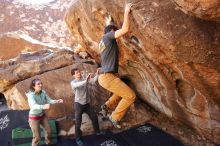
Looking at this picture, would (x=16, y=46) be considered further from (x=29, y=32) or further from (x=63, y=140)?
(x=63, y=140)

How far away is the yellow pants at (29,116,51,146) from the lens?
26.0 feet

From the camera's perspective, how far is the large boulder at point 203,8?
5117 millimetres

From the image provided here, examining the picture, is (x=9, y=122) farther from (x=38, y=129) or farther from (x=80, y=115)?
(x=80, y=115)

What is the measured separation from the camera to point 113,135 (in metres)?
8.71

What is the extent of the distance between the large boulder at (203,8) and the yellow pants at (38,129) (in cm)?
429

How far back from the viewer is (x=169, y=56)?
21.5ft

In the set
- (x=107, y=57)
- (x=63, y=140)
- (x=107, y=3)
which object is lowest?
(x=63, y=140)

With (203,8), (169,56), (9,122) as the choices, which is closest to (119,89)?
(169,56)

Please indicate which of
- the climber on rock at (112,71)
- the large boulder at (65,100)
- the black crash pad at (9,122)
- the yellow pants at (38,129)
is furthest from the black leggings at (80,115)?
the black crash pad at (9,122)

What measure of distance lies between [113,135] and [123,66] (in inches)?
69.3

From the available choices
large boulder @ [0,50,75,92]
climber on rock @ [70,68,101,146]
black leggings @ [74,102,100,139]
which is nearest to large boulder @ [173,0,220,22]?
climber on rock @ [70,68,101,146]

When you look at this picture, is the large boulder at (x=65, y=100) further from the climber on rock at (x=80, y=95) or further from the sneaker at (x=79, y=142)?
the climber on rock at (x=80, y=95)

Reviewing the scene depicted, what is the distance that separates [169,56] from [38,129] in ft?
11.4

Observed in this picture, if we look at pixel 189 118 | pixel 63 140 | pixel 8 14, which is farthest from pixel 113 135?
pixel 8 14
